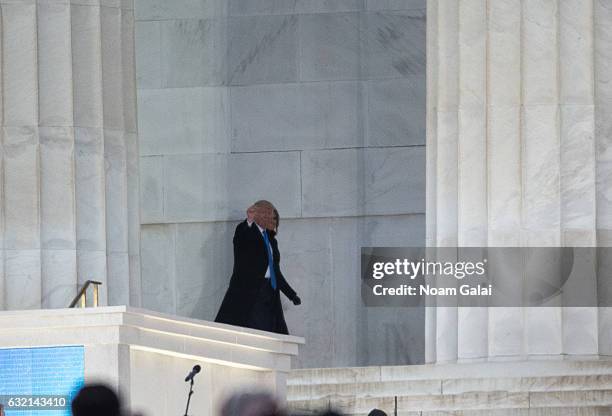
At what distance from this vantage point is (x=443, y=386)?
19.1m

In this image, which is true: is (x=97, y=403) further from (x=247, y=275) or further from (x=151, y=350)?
(x=247, y=275)

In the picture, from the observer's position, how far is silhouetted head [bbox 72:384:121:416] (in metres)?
7.30

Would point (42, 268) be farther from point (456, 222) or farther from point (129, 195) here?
point (456, 222)

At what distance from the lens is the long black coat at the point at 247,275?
22281 mm

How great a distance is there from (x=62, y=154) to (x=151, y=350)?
6876mm

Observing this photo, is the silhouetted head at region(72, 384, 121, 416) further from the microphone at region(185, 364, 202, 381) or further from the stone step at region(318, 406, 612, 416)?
the stone step at region(318, 406, 612, 416)

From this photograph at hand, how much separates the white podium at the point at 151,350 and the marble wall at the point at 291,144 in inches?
440

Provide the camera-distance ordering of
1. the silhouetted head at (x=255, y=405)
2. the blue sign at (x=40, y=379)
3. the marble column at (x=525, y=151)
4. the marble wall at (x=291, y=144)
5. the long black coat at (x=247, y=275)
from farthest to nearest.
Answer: the marble wall at (x=291, y=144)
the long black coat at (x=247, y=275)
the marble column at (x=525, y=151)
the blue sign at (x=40, y=379)
the silhouetted head at (x=255, y=405)

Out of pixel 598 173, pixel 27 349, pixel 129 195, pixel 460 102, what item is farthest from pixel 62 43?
pixel 27 349

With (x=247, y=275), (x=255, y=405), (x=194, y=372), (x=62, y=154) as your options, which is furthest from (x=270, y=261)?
(x=255, y=405)

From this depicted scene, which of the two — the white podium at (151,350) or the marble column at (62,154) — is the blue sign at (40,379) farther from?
the marble column at (62,154)

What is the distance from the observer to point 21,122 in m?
20.5

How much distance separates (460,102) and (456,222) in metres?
1.40

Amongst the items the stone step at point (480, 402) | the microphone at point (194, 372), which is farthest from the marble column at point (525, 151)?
the microphone at point (194, 372)
